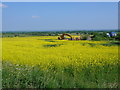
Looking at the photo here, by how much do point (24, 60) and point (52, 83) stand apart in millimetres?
1244

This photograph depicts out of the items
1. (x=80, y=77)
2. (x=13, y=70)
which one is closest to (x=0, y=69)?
(x=13, y=70)

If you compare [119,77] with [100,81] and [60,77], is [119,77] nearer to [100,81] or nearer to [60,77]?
[100,81]

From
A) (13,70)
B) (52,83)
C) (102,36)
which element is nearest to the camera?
(52,83)

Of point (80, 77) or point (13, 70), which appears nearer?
point (80, 77)

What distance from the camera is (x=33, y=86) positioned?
11.6ft

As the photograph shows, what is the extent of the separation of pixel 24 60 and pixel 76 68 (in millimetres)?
1155

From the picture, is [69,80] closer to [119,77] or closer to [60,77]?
[60,77]

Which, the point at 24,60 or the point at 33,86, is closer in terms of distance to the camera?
the point at 33,86

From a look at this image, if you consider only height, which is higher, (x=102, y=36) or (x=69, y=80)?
(x=102, y=36)

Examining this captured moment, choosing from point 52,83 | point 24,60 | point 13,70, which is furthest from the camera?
point 24,60

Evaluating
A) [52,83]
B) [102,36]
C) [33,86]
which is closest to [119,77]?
[52,83]

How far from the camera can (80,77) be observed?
12.3 feet

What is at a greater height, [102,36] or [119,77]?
[102,36]

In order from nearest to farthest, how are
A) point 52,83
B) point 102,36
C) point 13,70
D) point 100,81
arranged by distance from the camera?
point 52,83 < point 100,81 < point 13,70 < point 102,36
